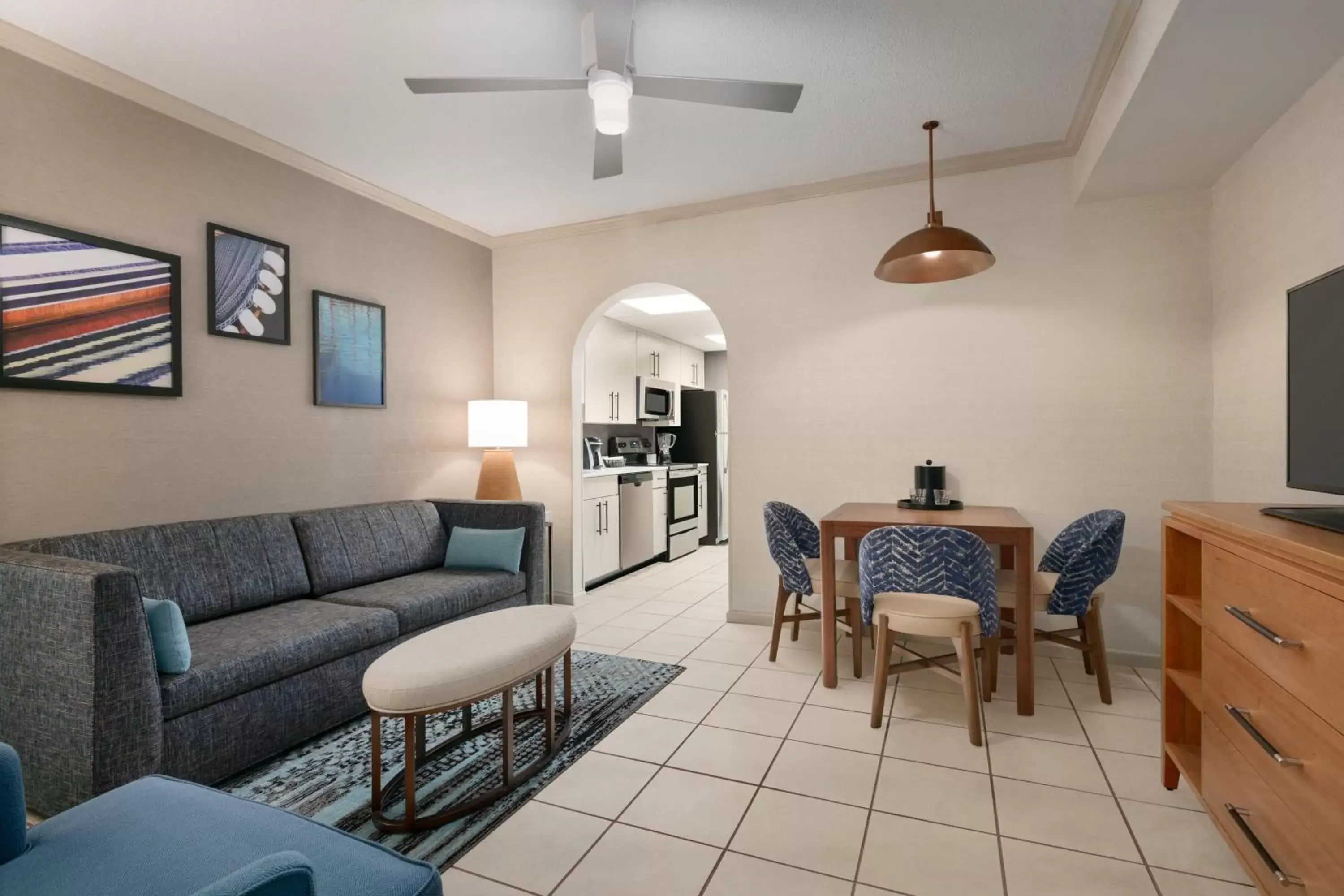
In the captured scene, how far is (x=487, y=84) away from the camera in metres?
2.29

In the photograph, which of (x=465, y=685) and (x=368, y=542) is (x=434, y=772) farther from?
(x=368, y=542)

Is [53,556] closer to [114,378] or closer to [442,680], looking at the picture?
[114,378]

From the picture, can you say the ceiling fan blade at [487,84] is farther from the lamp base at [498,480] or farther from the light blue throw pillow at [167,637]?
the lamp base at [498,480]

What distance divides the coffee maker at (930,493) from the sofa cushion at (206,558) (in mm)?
3107

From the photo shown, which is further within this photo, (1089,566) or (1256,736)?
(1089,566)

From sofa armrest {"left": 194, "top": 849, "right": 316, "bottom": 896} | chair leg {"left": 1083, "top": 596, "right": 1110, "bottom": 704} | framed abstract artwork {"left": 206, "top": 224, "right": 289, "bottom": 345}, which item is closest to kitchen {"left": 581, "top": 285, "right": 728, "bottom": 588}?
framed abstract artwork {"left": 206, "top": 224, "right": 289, "bottom": 345}

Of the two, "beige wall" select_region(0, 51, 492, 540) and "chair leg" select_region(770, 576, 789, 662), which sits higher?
"beige wall" select_region(0, 51, 492, 540)

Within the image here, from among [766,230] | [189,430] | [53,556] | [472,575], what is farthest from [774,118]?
[53,556]

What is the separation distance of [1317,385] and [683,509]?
5.25 meters

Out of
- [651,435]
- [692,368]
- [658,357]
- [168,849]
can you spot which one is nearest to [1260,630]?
[168,849]

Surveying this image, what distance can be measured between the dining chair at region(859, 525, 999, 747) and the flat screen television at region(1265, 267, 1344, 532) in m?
0.96

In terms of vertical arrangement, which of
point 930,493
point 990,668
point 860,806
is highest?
point 930,493

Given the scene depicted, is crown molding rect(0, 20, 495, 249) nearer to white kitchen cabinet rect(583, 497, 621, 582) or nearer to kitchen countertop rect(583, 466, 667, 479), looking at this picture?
kitchen countertop rect(583, 466, 667, 479)

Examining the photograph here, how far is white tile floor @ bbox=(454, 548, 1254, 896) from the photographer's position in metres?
1.72
